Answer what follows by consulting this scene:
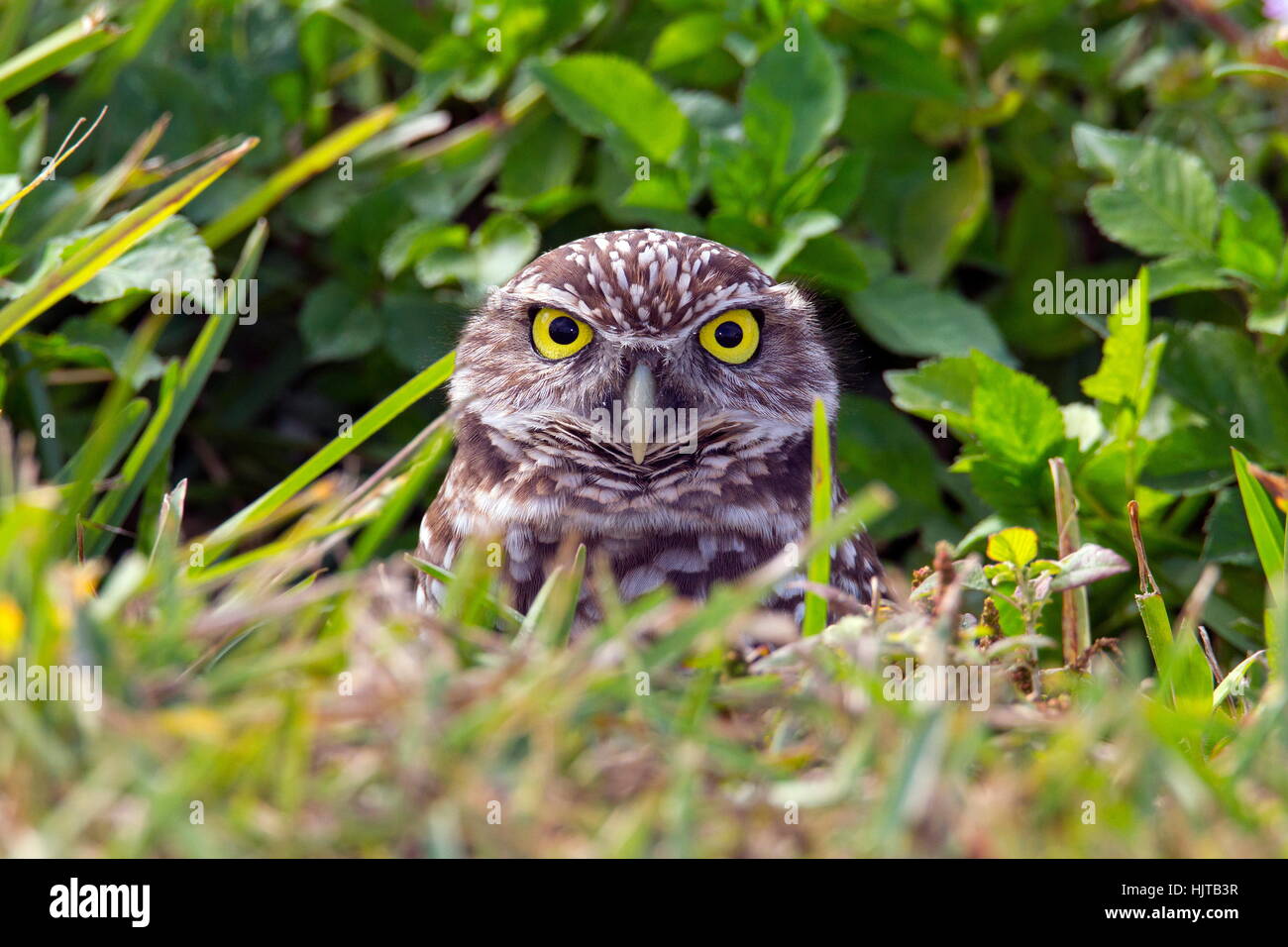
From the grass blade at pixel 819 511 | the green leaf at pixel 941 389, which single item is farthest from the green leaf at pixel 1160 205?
the grass blade at pixel 819 511

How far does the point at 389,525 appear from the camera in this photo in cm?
217

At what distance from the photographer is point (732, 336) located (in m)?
2.59

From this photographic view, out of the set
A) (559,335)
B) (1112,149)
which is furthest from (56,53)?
(1112,149)

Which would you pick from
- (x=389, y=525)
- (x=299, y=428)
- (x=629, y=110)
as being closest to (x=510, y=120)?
(x=629, y=110)

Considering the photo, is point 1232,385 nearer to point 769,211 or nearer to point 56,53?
point 769,211

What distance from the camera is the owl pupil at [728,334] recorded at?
2576mm

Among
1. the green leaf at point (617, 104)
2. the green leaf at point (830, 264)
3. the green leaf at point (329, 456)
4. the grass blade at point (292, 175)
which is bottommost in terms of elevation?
the green leaf at point (329, 456)

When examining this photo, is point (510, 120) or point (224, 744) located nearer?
point (224, 744)

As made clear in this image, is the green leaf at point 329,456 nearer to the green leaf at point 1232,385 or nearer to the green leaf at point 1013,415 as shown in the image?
the green leaf at point 1013,415

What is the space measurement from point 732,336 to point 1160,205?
47.7 inches

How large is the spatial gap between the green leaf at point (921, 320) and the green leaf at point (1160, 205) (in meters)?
0.39

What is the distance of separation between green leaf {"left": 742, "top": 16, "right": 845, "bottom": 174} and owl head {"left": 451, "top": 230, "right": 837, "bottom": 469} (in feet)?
2.09
